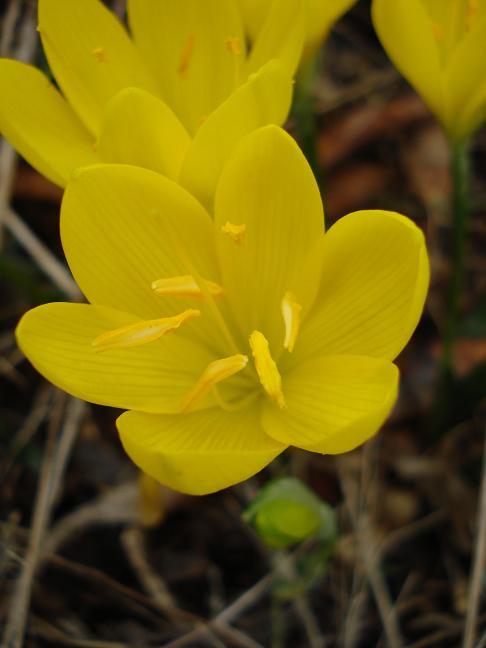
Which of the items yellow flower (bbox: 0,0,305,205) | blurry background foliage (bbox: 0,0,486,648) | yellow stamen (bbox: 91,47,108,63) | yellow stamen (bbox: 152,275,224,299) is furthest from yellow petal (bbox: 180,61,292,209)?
blurry background foliage (bbox: 0,0,486,648)

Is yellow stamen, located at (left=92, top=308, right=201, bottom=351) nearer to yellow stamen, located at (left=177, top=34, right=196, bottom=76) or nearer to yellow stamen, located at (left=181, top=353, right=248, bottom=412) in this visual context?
yellow stamen, located at (left=181, top=353, right=248, bottom=412)

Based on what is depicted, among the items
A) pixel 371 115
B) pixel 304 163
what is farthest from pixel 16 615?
pixel 371 115

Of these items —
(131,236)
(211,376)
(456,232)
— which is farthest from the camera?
(456,232)

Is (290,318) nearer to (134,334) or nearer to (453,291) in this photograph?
(134,334)

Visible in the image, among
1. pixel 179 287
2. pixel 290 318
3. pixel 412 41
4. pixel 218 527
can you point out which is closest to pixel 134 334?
pixel 179 287

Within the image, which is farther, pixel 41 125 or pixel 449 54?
pixel 449 54


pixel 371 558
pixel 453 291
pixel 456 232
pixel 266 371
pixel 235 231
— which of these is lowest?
pixel 371 558

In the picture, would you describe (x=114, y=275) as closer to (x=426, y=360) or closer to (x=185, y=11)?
(x=185, y=11)
